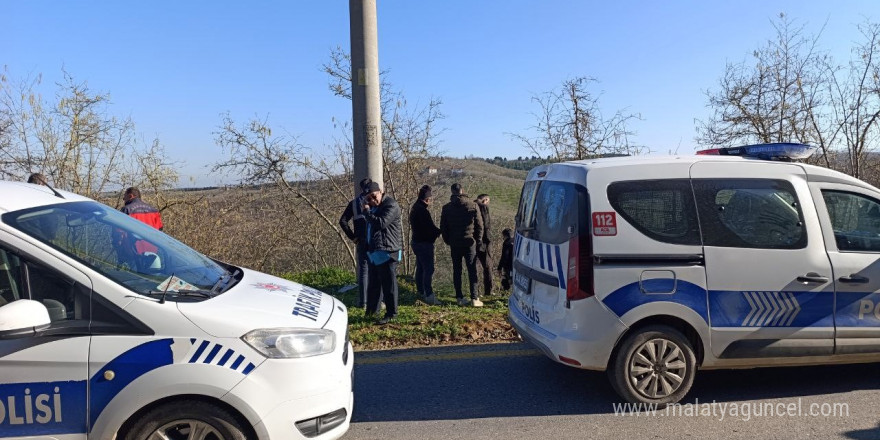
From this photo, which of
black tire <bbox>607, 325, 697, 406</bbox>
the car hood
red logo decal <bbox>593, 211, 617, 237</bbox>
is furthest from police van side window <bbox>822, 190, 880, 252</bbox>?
the car hood

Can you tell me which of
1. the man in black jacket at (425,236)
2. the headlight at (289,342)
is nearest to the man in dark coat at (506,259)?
the man in black jacket at (425,236)

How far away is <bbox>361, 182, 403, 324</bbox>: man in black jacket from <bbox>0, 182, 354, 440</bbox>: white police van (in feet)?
10.9

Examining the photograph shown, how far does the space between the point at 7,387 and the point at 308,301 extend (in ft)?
5.38

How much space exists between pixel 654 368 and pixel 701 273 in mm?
799

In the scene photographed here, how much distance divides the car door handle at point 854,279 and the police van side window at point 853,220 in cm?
22

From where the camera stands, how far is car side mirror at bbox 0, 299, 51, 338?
2.69 meters

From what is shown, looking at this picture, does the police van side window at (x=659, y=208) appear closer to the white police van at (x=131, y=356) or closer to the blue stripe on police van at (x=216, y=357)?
the white police van at (x=131, y=356)

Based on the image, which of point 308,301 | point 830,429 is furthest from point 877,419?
point 308,301

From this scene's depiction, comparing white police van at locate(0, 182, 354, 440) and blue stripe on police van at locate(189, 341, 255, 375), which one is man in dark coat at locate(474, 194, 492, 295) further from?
blue stripe on police van at locate(189, 341, 255, 375)

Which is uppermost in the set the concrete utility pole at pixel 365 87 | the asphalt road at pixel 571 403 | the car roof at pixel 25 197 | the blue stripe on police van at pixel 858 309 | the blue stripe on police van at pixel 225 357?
the concrete utility pole at pixel 365 87

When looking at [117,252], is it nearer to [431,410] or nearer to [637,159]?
[431,410]

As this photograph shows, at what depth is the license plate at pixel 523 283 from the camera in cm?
482

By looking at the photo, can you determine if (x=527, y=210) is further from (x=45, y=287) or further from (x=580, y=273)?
(x=45, y=287)

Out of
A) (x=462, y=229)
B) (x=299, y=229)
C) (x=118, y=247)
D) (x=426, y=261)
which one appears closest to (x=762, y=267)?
(x=118, y=247)
